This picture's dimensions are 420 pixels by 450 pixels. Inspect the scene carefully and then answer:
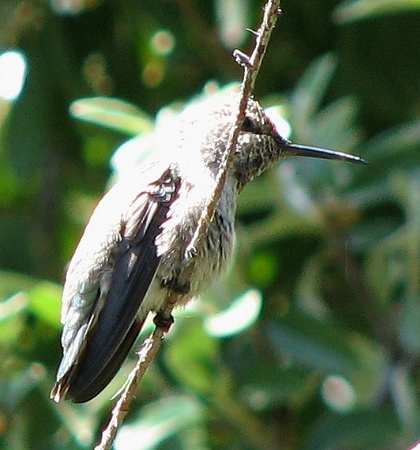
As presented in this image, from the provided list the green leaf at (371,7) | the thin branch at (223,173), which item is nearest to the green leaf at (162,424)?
the thin branch at (223,173)

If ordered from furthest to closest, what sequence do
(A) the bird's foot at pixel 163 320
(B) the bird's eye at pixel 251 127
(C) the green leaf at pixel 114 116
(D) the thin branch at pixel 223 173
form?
(C) the green leaf at pixel 114 116 → (B) the bird's eye at pixel 251 127 → (A) the bird's foot at pixel 163 320 → (D) the thin branch at pixel 223 173

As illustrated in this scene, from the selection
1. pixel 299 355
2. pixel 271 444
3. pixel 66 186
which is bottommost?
pixel 271 444

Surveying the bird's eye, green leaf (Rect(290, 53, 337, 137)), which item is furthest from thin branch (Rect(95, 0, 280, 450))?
green leaf (Rect(290, 53, 337, 137))

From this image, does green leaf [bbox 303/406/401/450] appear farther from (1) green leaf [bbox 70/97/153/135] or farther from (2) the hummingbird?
(1) green leaf [bbox 70/97/153/135]

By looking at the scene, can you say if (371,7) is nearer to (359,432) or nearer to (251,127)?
(251,127)

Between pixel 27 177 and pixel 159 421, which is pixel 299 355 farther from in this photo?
pixel 27 177

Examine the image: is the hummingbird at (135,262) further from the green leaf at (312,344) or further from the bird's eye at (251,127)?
the green leaf at (312,344)

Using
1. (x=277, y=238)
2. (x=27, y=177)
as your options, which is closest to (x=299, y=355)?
(x=277, y=238)
